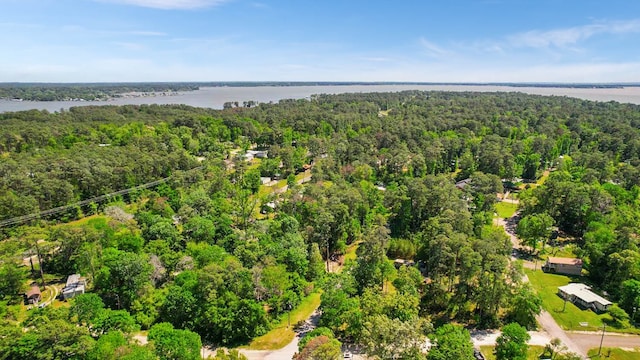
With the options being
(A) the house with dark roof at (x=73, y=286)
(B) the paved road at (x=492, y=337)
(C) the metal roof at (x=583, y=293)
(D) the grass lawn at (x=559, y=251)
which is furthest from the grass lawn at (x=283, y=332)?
(D) the grass lawn at (x=559, y=251)

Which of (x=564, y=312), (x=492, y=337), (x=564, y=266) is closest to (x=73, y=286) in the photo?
(x=492, y=337)

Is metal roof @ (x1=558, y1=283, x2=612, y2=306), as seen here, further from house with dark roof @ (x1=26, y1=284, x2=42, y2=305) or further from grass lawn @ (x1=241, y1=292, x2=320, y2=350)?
house with dark roof @ (x1=26, y1=284, x2=42, y2=305)

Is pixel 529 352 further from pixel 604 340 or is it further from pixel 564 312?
pixel 564 312

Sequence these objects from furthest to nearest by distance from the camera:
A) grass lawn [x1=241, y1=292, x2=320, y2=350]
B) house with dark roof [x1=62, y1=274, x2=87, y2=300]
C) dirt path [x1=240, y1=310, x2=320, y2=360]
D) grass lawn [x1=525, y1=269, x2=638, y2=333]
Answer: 1. house with dark roof [x1=62, y1=274, x2=87, y2=300]
2. grass lawn [x1=525, y1=269, x2=638, y2=333]
3. grass lawn [x1=241, y1=292, x2=320, y2=350]
4. dirt path [x1=240, y1=310, x2=320, y2=360]

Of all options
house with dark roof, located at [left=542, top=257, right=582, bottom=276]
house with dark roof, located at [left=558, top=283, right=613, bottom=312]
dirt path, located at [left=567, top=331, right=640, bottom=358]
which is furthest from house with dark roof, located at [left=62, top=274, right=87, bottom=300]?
house with dark roof, located at [left=542, top=257, right=582, bottom=276]

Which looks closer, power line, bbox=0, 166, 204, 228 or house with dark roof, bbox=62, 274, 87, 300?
house with dark roof, bbox=62, 274, 87, 300

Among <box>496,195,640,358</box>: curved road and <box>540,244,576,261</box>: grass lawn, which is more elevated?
<box>540,244,576,261</box>: grass lawn

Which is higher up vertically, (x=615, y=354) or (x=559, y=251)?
(x=559, y=251)
